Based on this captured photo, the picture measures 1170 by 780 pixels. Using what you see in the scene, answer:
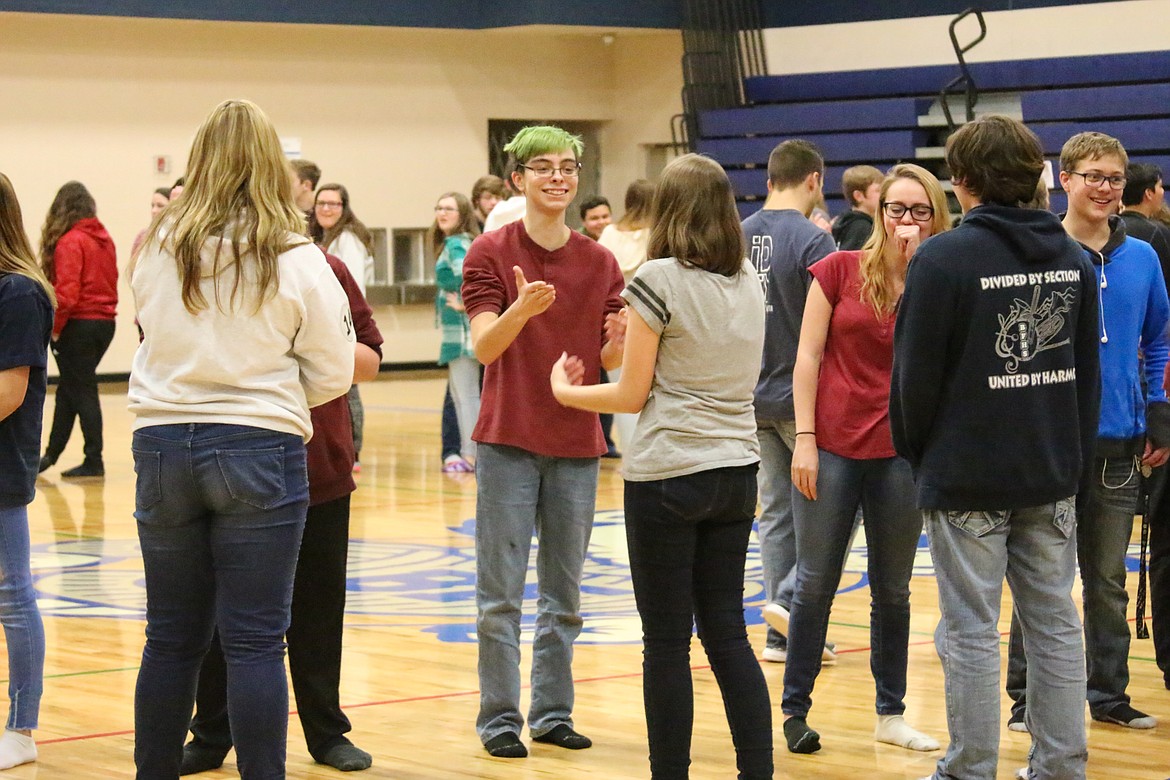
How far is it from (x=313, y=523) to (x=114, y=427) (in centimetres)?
920

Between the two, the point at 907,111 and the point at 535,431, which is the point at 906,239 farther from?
the point at 907,111

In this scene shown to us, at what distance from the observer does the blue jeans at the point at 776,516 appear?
212 inches

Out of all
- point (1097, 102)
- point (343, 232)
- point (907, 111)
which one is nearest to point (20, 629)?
point (343, 232)

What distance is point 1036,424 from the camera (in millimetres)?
3404

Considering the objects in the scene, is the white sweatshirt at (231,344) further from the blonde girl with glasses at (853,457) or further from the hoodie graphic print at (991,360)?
the blonde girl with glasses at (853,457)

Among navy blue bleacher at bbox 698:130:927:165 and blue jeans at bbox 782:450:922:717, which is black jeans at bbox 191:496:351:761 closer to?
blue jeans at bbox 782:450:922:717

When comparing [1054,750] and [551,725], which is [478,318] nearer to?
[551,725]

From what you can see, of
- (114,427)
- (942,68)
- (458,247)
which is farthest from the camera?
(942,68)

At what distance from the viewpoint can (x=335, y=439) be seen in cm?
420

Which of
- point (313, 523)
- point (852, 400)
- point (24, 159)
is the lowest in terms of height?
point (313, 523)

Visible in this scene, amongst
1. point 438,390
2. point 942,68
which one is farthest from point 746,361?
point 438,390

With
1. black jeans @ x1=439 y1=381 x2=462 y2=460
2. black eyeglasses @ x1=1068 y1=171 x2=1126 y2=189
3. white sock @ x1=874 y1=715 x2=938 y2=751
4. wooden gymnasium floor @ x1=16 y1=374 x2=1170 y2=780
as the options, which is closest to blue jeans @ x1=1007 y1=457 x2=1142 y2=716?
wooden gymnasium floor @ x1=16 y1=374 x2=1170 y2=780

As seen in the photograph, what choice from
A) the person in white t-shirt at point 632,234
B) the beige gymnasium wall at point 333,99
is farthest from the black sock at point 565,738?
the beige gymnasium wall at point 333,99

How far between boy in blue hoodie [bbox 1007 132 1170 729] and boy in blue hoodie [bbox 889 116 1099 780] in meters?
0.95
